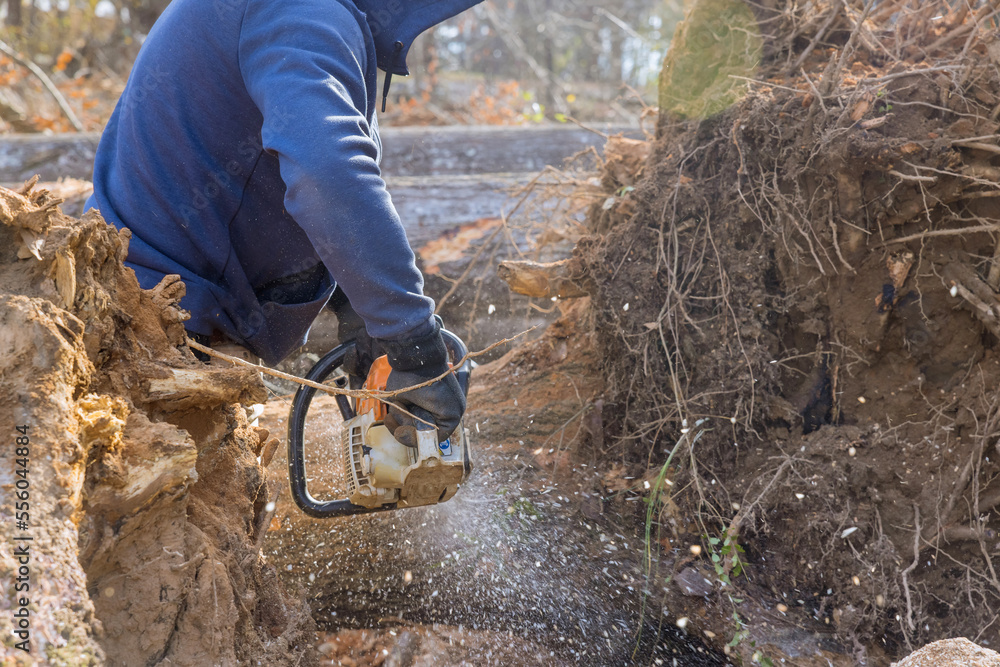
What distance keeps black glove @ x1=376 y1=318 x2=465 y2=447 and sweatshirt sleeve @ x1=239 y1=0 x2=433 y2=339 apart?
0.06m

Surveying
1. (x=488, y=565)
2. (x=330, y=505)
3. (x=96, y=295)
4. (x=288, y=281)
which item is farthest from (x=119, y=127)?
(x=488, y=565)

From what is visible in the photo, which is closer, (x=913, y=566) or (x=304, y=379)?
(x=304, y=379)

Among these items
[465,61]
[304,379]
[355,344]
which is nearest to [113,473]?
[304,379]

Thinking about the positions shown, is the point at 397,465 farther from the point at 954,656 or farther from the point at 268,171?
the point at 954,656

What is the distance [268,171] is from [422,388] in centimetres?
71

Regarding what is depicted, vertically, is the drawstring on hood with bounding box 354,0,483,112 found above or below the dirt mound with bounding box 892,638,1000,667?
above

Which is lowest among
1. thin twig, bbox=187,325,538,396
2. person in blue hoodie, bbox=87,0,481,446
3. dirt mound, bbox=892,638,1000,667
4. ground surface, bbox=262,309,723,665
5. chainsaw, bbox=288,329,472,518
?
ground surface, bbox=262,309,723,665

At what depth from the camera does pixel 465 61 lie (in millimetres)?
11719

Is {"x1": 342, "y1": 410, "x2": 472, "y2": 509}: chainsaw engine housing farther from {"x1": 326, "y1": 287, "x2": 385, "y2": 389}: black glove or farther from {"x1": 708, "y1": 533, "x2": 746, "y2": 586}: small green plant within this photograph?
{"x1": 708, "y1": 533, "x2": 746, "y2": 586}: small green plant

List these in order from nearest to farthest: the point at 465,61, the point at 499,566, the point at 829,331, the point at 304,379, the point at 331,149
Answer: the point at 331,149
the point at 304,379
the point at 499,566
the point at 829,331
the point at 465,61

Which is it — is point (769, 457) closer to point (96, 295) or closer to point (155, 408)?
point (155, 408)

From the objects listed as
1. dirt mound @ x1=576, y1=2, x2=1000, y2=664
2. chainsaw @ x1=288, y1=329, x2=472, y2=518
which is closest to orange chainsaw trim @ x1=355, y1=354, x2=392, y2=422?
chainsaw @ x1=288, y1=329, x2=472, y2=518

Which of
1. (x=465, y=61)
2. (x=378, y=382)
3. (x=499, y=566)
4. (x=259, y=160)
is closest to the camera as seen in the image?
(x=259, y=160)

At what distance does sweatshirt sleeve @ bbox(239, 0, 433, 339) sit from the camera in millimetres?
1384
